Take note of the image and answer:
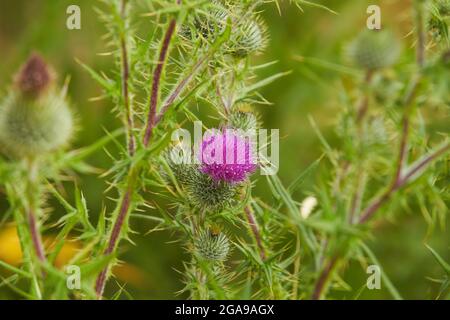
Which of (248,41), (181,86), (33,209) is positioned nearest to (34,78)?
(33,209)

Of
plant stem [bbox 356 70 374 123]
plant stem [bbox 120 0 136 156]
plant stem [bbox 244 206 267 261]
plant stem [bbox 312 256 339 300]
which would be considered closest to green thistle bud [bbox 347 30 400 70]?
plant stem [bbox 356 70 374 123]

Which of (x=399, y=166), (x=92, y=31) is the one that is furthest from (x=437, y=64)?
(x=92, y=31)

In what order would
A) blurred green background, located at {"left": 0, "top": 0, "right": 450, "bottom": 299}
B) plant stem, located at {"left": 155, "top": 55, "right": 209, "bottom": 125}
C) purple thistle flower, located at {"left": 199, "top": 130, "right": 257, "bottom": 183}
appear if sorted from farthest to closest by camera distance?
blurred green background, located at {"left": 0, "top": 0, "right": 450, "bottom": 299} < purple thistle flower, located at {"left": 199, "top": 130, "right": 257, "bottom": 183} < plant stem, located at {"left": 155, "top": 55, "right": 209, "bottom": 125}

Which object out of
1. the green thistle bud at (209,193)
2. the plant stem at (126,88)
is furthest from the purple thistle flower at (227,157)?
the plant stem at (126,88)

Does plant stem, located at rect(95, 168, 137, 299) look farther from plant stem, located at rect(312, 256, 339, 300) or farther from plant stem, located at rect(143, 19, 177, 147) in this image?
plant stem, located at rect(312, 256, 339, 300)

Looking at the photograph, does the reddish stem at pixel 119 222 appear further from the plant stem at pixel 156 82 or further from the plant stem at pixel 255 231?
the plant stem at pixel 255 231

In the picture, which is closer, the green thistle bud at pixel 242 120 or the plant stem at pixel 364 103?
the plant stem at pixel 364 103
